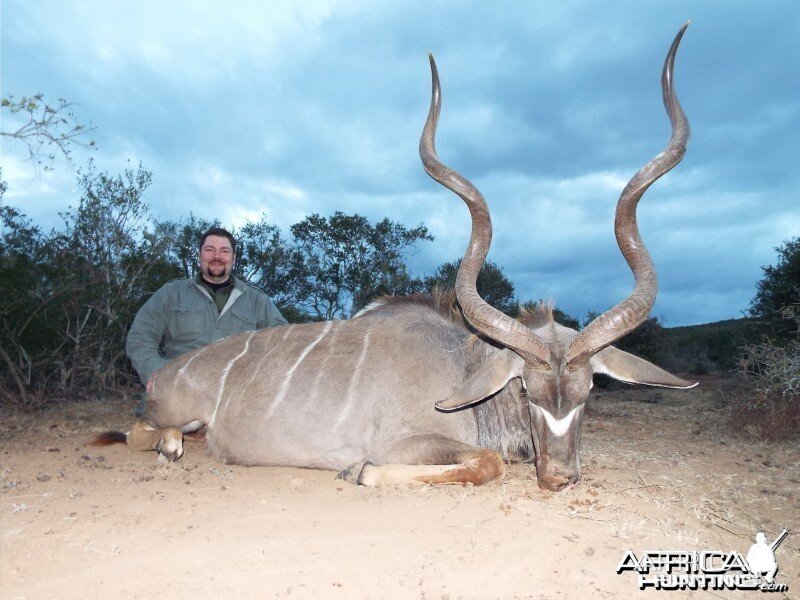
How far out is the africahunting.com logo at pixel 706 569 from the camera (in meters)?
2.25

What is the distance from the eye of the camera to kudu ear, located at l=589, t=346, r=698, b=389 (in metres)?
3.39

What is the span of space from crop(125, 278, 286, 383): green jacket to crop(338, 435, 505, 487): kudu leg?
2.22 metres

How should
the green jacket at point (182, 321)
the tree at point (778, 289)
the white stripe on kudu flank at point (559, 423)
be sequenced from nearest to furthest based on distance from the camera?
the white stripe on kudu flank at point (559, 423) → the green jacket at point (182, 321) → the tree at point (778, 289)

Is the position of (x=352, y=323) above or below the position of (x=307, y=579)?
above

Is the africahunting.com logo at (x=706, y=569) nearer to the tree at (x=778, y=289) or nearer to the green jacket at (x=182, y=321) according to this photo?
the green jacket at (x=182, y=321)

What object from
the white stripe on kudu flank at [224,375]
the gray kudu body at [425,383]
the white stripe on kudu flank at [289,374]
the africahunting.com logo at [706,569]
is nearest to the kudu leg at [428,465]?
the gray kudu body at [425,383]

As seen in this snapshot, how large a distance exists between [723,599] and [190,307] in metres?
4.27

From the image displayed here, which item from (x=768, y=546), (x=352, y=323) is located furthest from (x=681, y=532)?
(x=352, y=323)

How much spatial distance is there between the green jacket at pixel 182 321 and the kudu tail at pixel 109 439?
0.46m

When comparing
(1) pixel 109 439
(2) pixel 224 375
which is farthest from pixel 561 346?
(1) pixel 109 439

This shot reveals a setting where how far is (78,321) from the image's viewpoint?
7543 millimetres

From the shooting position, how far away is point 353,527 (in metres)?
2.59

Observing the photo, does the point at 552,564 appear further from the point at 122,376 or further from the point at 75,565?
the point at 122,376

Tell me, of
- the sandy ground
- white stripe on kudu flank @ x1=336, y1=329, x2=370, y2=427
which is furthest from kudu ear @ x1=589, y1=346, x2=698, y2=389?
white stripe on kudu flank @ x1=336, y1=329, x2=370, y2=427
